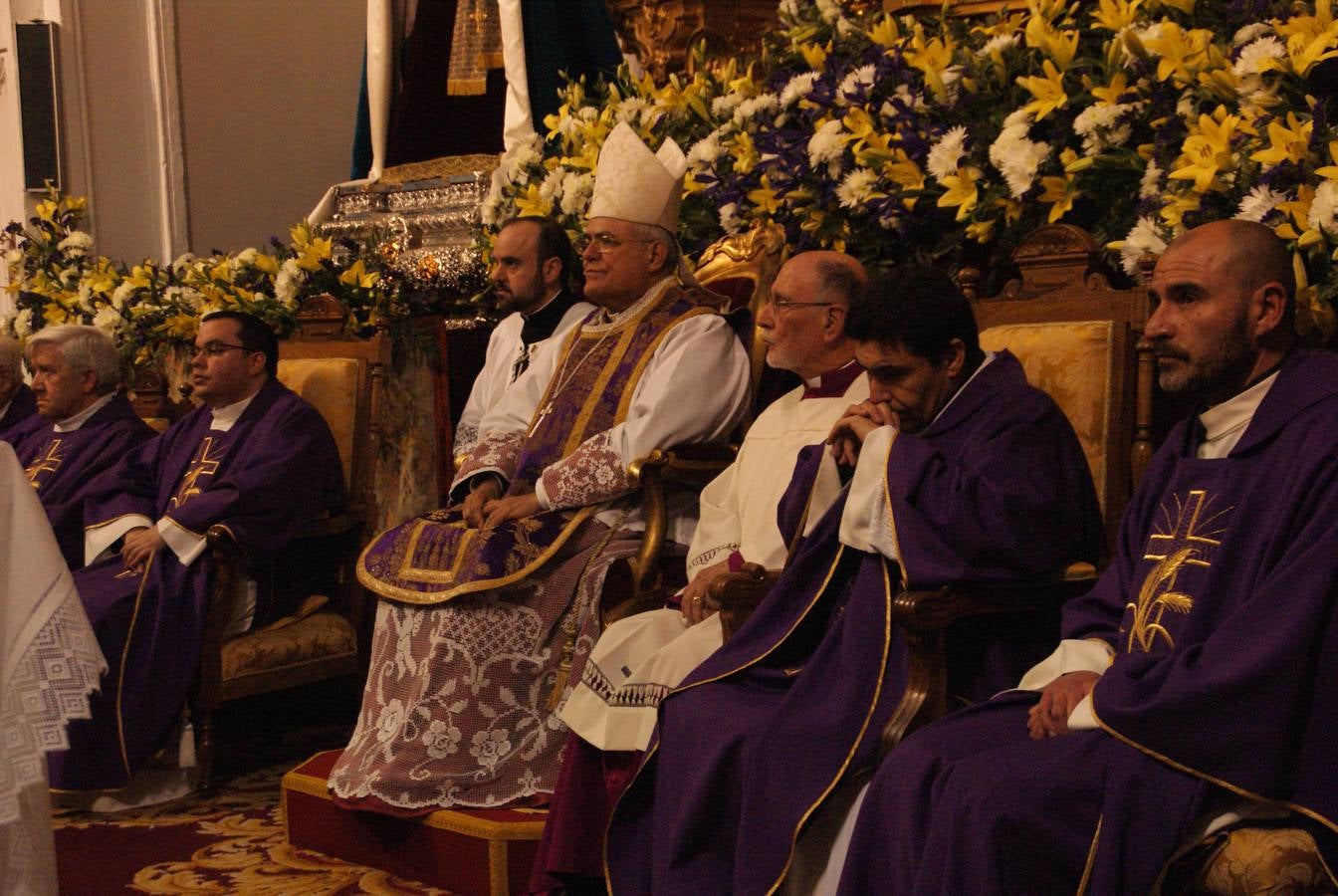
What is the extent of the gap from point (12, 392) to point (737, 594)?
4.21 metres

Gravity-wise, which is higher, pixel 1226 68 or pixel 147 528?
pixel 1226 68

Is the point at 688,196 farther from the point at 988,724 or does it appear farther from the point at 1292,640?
the point at 1292,640

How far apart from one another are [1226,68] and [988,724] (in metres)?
1.57

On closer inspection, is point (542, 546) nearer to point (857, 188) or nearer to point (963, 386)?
point (857, 188)

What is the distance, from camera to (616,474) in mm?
4387

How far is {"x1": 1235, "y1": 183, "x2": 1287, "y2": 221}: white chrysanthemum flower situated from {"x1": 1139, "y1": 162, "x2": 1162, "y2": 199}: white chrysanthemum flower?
0.36 m

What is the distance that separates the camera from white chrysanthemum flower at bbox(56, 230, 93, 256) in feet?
25.9

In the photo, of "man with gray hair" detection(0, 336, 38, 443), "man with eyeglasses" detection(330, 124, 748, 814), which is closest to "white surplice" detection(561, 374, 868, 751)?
"man with eyeglasses" detection(330, 124, 748, 814)

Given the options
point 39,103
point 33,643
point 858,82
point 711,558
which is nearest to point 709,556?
point 711,558

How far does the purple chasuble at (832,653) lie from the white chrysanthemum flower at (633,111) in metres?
2.28

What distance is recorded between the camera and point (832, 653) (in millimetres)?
3219

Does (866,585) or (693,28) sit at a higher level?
(693,28)

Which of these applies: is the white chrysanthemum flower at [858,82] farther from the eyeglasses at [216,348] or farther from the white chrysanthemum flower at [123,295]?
the white chrysanthemum flower at [123,295]

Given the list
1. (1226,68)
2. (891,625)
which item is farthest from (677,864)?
(1226,68)
